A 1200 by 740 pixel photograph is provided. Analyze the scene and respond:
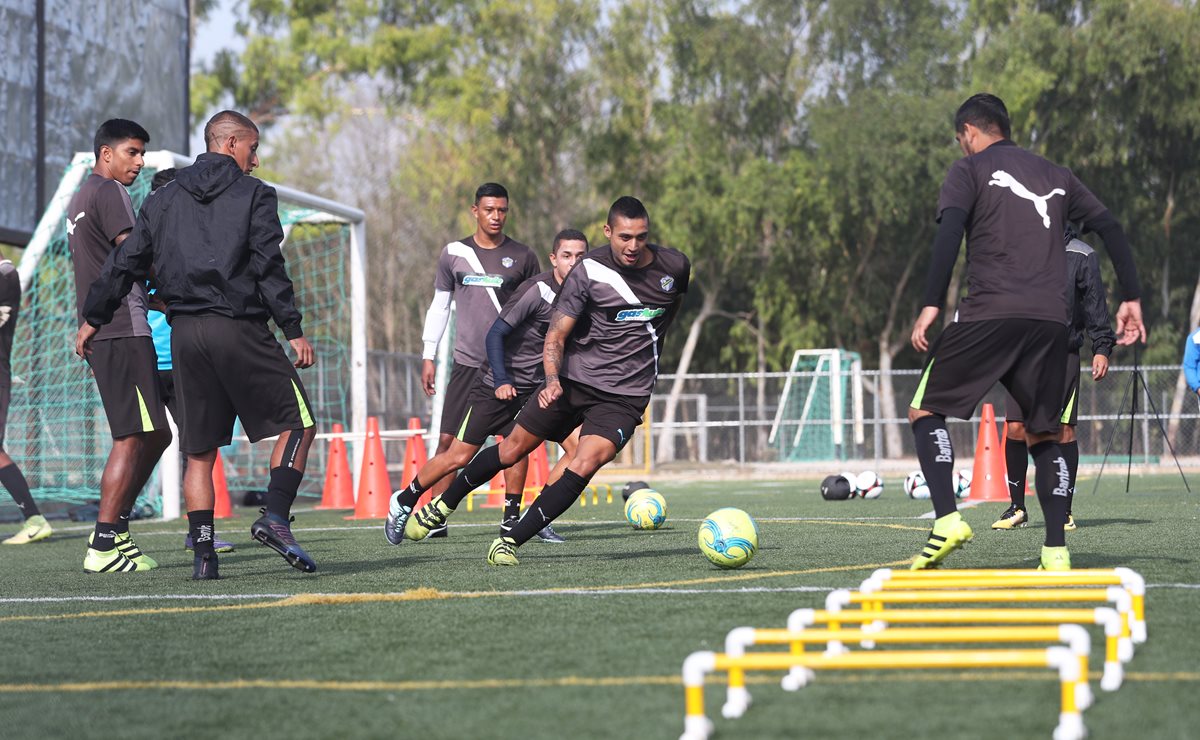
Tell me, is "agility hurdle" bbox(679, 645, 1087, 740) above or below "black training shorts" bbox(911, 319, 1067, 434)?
below

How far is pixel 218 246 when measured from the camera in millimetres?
7680

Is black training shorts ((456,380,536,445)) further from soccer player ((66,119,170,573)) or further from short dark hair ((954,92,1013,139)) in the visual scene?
short dark hair ((954,92,1013,139))

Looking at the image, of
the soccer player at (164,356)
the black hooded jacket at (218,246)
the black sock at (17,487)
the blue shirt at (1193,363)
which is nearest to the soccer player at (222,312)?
the black hooded jacket at (218,246)

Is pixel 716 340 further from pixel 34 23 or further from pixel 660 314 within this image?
pixel 660 314

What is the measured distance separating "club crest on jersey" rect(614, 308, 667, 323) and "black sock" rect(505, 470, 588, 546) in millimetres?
849

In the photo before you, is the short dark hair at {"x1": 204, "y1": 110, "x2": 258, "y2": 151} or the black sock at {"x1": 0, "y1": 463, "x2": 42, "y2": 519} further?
the black sock at {"x1": 0, "y1": 463, "x2": 42, "y2": 519}

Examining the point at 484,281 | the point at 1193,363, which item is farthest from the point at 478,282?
the point at 1193,363

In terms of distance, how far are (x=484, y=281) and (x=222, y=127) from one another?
123 inches

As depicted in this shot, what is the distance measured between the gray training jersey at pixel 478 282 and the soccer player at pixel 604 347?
225cm

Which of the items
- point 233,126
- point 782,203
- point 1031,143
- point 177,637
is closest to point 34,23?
point 233,126

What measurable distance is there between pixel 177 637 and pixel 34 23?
524 inches

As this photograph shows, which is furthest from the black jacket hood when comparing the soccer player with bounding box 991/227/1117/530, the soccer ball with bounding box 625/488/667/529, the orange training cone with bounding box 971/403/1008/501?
the orange training cone with bounding box 971/403/1008/501

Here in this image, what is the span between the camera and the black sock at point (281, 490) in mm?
7805

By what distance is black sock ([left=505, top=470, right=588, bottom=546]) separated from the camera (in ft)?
26.7
